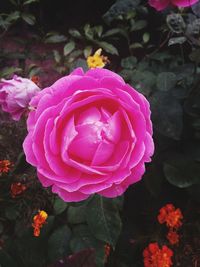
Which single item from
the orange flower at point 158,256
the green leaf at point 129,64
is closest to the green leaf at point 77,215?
the orange flower at point 158,256

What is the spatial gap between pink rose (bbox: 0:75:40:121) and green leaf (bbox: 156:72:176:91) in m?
0.36

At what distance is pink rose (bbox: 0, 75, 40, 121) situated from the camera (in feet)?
3.10

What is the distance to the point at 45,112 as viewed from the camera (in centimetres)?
76

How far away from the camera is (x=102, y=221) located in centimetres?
100

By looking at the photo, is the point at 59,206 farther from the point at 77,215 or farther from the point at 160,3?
the point at 160,3

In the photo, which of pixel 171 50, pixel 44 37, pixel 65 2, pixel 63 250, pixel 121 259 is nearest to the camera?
pixel 63 250

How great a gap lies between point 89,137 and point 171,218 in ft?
1.47

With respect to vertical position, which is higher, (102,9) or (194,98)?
(194,98)

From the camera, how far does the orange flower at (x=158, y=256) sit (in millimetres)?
1090

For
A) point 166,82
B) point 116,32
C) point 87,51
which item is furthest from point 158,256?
point 116,32

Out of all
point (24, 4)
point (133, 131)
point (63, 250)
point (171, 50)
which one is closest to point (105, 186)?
point (133, 131)

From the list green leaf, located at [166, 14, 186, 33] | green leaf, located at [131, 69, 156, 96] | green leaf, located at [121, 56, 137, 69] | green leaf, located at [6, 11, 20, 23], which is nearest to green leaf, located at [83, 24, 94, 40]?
green leaf, located at [6, 11, 20, 23]

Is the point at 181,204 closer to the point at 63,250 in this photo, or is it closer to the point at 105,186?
the point at 63,250

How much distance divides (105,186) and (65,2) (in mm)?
2015
